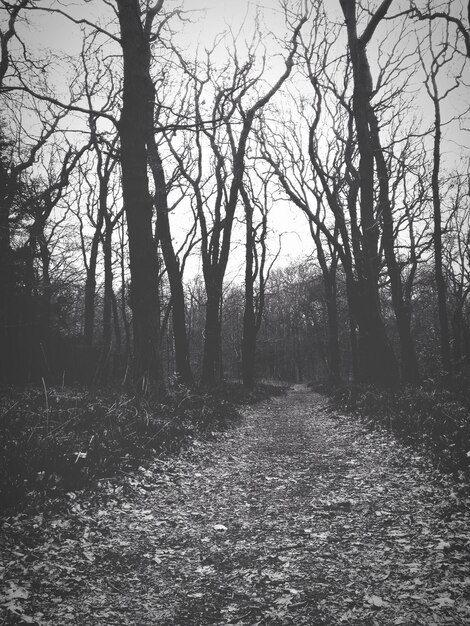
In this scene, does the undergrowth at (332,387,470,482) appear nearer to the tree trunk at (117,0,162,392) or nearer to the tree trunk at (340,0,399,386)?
the tree trunk at (340,0,399,386)

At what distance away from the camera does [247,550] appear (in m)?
3.58

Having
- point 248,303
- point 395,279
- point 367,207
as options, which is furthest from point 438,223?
point 248,303

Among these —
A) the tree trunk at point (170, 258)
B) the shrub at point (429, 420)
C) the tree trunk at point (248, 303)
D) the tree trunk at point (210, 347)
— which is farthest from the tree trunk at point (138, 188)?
the tree trunk at point (248, 303)

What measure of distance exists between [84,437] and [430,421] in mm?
5708

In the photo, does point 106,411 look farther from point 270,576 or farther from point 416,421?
point 416,421

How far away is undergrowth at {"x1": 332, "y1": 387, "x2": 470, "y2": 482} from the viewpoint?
516cm

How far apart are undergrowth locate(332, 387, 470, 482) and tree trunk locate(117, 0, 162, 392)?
5140 mm

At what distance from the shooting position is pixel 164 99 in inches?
653

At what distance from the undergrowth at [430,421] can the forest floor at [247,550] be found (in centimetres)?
34

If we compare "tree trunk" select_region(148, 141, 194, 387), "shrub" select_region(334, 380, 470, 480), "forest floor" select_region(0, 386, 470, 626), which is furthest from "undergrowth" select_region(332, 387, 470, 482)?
"tree trunk" select_region(148, 141, 194, 387)

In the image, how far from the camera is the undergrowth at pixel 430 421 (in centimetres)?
516

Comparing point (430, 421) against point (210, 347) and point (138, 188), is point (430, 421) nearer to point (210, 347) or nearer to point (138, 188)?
point (138, 188)

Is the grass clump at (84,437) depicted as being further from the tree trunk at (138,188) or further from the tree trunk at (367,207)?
the tree trunk at (367,207)

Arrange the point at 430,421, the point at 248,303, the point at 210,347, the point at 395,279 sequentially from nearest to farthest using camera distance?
the point at 430,421
the point at 395,279
the point at 210,347
the point at 248,303
